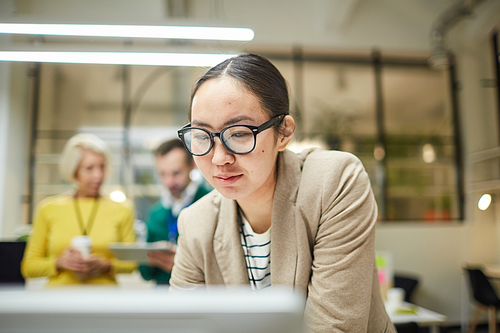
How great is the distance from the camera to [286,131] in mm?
1087

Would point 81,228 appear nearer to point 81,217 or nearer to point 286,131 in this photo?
point 81,217

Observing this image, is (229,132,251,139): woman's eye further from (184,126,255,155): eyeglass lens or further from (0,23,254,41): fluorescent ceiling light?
(0,23,254,41): fluorescent ceiling light

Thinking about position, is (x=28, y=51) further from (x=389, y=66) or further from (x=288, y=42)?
(x=389, y=66)

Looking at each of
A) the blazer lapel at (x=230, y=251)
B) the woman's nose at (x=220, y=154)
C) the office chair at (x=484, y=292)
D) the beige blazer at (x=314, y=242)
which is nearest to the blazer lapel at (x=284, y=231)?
the beige blazer at (x=314, y=242)

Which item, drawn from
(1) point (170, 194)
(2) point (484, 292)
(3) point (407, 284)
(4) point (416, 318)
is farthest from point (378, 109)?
(1) point (170, 194)

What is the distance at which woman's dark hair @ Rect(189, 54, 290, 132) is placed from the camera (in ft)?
3.26

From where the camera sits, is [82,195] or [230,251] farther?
[82,195]

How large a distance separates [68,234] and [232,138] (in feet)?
6.19

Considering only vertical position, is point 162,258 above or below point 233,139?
below

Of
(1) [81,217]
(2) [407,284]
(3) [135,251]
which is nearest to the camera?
(3) [135,251]

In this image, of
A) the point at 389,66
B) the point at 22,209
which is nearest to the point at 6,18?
the point at 22,209

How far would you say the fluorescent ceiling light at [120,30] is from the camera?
1.58m

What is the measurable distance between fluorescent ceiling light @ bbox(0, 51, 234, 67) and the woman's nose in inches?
32.9

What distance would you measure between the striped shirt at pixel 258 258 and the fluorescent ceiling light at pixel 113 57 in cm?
89
